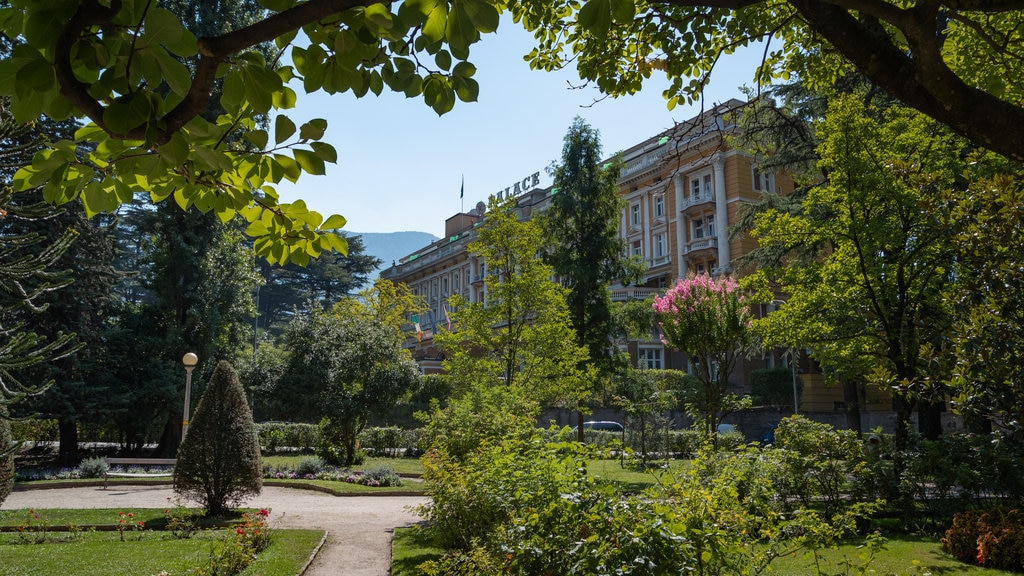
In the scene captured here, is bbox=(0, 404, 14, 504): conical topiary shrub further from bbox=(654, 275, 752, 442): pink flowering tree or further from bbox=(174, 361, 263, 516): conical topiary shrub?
bbox=(654, 275, 752, 442): pink flowering tree

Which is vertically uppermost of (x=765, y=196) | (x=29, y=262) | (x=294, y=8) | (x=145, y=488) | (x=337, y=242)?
(x=765, y=196)

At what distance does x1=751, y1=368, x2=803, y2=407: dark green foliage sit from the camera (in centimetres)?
3622

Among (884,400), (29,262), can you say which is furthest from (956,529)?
(884,400)

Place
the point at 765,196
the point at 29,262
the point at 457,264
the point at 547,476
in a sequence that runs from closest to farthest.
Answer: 1. the point at 547,476
2. the point at 29,262
3. the point at 765,196
4. the point at 457,264

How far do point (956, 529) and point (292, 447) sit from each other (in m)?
27.9

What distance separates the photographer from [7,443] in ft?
33.7

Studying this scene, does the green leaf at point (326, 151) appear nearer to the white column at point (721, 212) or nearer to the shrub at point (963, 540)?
the shrub at point (963, 540)

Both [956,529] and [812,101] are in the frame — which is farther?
[812,101]

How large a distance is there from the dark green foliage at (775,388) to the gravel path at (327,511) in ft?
83.8

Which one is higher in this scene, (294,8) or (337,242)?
(294,8)

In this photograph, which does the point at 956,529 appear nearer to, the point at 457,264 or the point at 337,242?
the point at 337,242

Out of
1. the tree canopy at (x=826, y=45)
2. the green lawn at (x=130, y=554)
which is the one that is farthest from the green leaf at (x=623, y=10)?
the green lawn at (x=130, y=554)

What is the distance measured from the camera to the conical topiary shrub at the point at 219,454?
12391 mm

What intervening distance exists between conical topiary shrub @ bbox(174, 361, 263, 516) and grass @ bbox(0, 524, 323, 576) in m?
1.68
